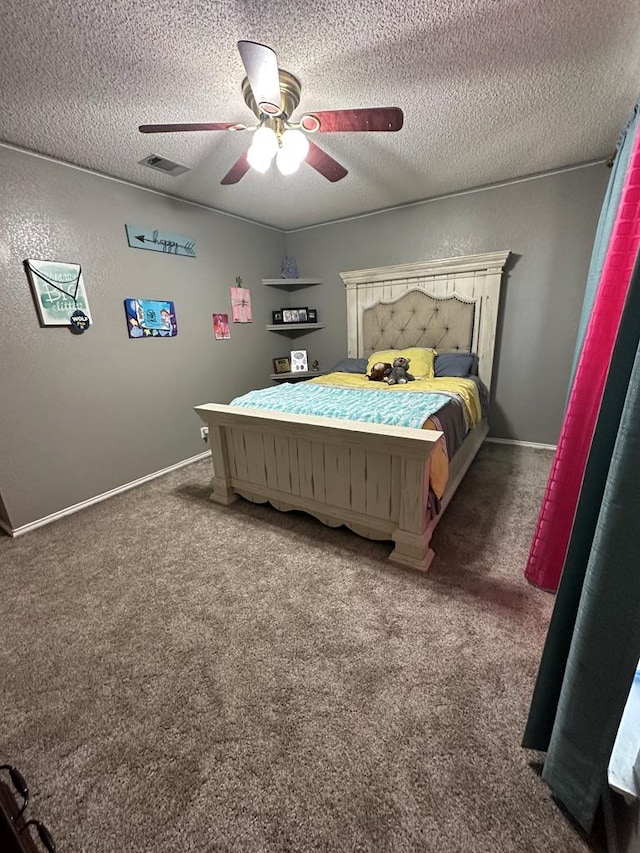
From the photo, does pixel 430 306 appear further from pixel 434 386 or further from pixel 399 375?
pixel 434 386

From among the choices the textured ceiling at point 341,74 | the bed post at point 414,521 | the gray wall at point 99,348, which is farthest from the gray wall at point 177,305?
the bed post at point 414,521

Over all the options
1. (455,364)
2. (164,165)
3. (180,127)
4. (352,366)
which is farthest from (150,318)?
(455,364)

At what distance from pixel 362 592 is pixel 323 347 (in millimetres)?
3140

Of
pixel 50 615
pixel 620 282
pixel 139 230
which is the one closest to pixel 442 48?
pixel 620 282

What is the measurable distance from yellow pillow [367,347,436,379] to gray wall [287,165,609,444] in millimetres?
707

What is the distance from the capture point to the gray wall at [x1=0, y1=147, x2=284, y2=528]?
214 centimetres

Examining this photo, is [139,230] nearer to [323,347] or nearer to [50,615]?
[323,347]

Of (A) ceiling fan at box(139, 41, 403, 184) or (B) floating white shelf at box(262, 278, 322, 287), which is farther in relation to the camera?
(B) floating white shelf at box(262, 278, 322, 287)

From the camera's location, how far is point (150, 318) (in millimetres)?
2836

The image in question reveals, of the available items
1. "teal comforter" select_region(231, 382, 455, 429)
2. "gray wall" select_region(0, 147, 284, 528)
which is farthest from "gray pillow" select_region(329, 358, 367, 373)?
"gray wall" select_region(0, 147, 284, 528)

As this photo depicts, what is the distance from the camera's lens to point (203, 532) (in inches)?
84.6

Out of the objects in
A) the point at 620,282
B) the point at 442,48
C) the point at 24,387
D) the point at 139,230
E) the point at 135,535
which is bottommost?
the point at 135,535

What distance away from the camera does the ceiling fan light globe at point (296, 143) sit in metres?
1.54

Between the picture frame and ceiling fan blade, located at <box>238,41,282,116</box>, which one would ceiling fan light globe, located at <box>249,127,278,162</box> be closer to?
ceiling fan blade, located at <box>238,41,282,116</box>
